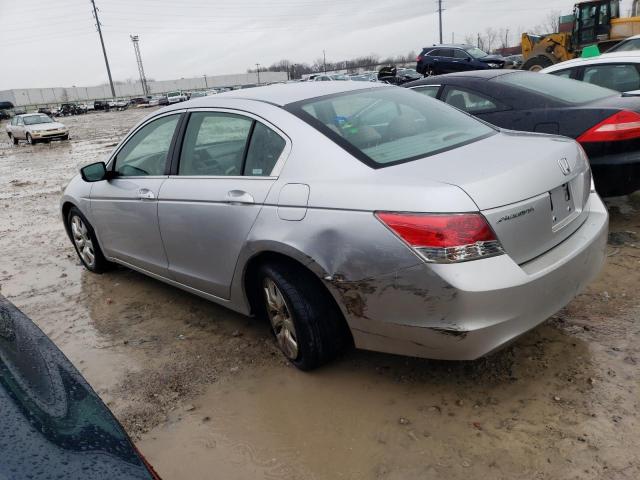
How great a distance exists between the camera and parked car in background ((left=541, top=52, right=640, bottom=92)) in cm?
652

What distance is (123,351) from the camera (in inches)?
146

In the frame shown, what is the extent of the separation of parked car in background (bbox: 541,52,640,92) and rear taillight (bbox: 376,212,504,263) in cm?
507

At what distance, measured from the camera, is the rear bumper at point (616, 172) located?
439cm

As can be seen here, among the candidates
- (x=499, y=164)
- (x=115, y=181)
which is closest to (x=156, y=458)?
(x=499, y=164)

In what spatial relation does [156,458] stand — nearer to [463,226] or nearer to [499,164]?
[463,226]

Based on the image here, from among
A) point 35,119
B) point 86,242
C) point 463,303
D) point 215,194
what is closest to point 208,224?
point 215,194

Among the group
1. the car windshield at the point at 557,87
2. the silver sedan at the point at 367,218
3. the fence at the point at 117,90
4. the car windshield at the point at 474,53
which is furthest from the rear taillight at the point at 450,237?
the fence at the point at 117,90

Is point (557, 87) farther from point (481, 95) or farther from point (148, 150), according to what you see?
point (148, 150)

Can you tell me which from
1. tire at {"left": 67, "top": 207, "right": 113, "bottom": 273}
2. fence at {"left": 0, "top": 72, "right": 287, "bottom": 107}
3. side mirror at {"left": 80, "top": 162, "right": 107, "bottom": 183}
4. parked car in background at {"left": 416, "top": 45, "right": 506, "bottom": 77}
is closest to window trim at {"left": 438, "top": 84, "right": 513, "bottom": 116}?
side mirror at {"left": 80, "top": 162, "right": 107, "bottom": 183}

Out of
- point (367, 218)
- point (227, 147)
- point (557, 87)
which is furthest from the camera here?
point (557, 87)

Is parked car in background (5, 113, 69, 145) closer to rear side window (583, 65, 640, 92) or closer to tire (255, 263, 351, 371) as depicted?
rear side window (583, 65, 640, 92)

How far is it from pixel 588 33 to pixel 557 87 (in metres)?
18.9

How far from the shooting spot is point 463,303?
7.55 ft

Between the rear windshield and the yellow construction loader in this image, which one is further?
the yellow construction loader
